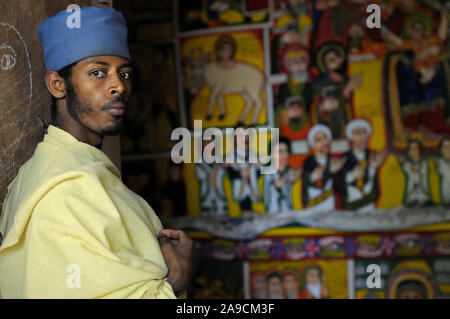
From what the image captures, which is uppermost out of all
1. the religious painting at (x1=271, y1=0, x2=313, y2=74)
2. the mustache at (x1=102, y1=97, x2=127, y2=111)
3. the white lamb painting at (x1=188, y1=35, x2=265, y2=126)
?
the religious painting at (x1=271, y1=0, x2=313, y2=74)

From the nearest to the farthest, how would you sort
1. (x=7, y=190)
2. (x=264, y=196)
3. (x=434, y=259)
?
(x=7, y=190) → (x=434, y=259) → (x=264, y=196)

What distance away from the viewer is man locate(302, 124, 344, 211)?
17.7ft

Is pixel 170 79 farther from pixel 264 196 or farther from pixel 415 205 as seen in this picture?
pixel 415 205

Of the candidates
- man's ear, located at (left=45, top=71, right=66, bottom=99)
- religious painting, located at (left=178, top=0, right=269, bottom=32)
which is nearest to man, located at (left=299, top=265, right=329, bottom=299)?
religious painting, located at (left=178, top=0, right=269, bottom=32)

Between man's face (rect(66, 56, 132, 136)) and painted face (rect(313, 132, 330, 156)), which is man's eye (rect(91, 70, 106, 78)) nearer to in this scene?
man's face (rect(66, 56, 132, 136))

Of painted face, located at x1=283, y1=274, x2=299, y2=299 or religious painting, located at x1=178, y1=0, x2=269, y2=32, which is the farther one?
religious painting, located at x1=178, y1=0, x2=269, y2=32

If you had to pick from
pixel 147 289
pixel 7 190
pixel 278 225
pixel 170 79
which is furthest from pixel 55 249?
pixel 170 79

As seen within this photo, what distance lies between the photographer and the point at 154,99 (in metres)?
5.82

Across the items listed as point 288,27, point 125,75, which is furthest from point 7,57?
point 288,27

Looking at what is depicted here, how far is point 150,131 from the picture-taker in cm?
582

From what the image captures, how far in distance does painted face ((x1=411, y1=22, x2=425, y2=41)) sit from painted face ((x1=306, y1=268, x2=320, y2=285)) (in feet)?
8.16

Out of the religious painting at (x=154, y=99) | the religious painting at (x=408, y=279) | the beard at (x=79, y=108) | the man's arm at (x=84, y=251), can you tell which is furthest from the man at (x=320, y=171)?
the man's arm at (x=84, y=251)

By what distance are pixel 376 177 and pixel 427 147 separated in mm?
564

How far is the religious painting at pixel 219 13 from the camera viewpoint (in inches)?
220
